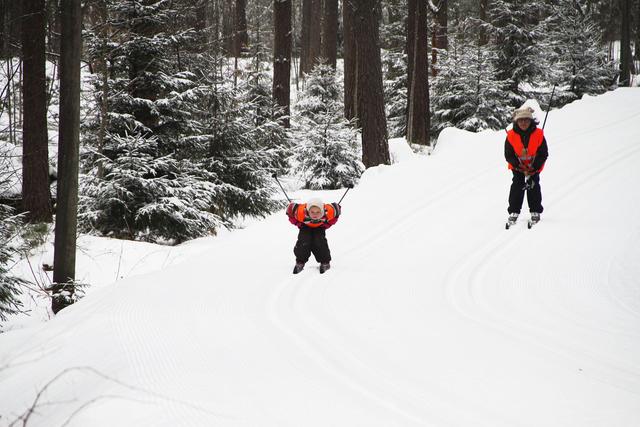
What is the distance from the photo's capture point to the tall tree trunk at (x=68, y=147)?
18.2 feet

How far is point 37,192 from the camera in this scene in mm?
10320

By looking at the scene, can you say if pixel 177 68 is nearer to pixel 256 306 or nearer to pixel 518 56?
pixel 256 306

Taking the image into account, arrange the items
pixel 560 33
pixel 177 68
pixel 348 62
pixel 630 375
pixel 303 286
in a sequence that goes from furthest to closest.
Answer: pixel 560 33, pixel 348 62, pixel 177 68, pixel 303 286, pixel 630 375

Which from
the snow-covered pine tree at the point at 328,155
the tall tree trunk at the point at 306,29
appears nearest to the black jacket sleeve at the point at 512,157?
the snow-covered pine tree at the point at 328,155

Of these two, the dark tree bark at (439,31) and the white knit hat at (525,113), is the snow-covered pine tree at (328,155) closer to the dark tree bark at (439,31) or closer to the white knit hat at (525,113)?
the white knit hat at (525,113)

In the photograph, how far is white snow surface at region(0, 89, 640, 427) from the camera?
2.61 metres

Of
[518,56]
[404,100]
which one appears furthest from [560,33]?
[404,100]

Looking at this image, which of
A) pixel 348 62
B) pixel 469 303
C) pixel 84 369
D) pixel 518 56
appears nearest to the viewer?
pixel 84 369

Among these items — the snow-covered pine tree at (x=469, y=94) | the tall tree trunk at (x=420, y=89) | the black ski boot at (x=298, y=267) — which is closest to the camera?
the black ski boot at (x=298, y=267)

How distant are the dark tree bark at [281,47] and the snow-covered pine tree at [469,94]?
18.7 ft

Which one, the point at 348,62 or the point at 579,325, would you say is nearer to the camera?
the point at 579,325

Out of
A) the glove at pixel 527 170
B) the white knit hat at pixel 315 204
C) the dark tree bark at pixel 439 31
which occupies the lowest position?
the white knit hat at pixel 315 204

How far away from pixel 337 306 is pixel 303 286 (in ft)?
2.29

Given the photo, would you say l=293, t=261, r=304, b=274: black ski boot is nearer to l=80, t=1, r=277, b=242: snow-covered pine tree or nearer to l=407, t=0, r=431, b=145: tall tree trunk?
l=80, t=1, r=277, b=242: snow-covered pine tree
